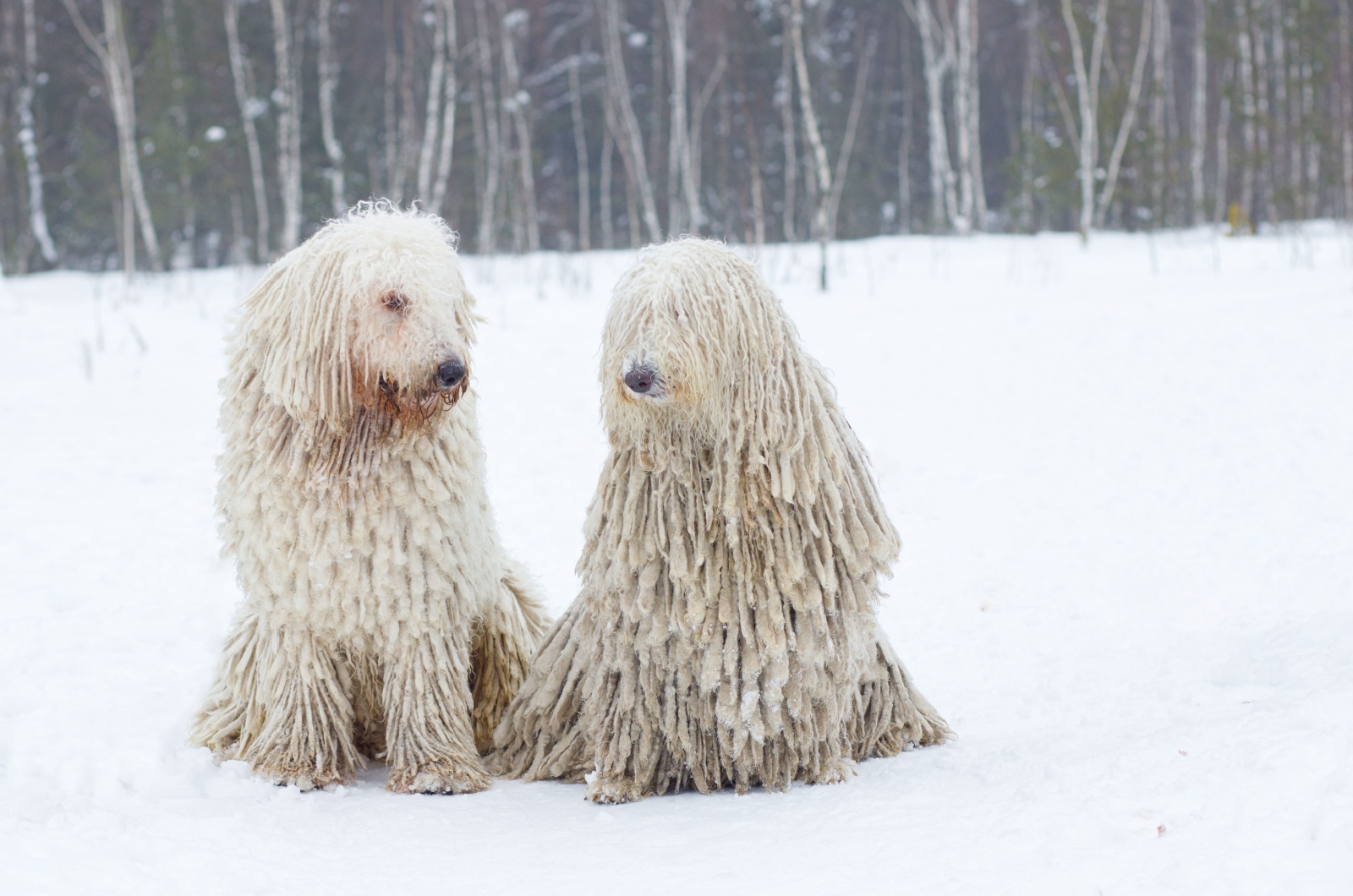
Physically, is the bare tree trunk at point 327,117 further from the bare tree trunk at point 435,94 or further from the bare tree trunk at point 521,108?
the bare tree trunk at point 521,108

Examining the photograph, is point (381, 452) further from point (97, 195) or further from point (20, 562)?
point (97, 195)

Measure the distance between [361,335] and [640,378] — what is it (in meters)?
0.93

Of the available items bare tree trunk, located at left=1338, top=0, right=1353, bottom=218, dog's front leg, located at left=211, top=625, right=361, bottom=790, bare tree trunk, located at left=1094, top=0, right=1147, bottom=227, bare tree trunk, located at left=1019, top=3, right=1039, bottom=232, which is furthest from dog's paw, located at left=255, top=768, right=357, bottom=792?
bare tree trunk, located at left=1338, top=0, right=1353, bottom=218

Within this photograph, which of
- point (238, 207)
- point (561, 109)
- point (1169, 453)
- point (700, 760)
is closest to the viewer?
point (700, 760)

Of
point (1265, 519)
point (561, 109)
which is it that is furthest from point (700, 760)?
point (561, 109)

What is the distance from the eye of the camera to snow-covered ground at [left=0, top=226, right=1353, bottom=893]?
113 inches

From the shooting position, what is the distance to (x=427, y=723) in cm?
400

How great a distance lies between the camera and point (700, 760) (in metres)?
3.80

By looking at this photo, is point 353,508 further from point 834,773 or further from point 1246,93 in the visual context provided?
point 1246,93

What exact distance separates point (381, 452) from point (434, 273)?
592 millimetres

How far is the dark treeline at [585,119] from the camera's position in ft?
60.6

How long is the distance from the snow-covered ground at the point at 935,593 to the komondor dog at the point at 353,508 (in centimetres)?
21

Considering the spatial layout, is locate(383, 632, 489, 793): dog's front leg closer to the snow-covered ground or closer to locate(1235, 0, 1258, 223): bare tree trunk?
the snow-covered ground

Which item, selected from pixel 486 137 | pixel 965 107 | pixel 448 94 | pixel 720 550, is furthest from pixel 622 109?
pixel 720 550
